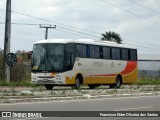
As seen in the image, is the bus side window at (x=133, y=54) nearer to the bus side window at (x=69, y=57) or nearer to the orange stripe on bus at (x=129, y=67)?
the orange stripe on bus at (x=129, y=67)

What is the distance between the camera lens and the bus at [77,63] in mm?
32594

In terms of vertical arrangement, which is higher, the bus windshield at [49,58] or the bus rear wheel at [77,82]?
the bus windshield at [49,58]

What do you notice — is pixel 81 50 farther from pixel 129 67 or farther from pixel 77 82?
pixel 129 67

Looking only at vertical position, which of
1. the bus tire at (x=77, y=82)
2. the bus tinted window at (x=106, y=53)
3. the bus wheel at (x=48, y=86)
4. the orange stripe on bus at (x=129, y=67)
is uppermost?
the bus tinted window at (x=106, y=53)

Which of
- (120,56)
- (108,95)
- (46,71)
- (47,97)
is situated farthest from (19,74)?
(47,97)

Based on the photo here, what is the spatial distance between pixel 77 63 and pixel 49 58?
2.22 m

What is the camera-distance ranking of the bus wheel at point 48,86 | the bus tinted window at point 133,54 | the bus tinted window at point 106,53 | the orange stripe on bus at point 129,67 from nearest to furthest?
the bus wheel at point 48,86 → the bus tinted window at point 106,53 → the orange stripe on bus at point 129,67 → the bus tinted window at point 133,54

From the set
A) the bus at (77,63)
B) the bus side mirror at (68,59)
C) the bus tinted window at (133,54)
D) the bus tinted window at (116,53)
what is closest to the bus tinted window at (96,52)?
the bus at (77,63)

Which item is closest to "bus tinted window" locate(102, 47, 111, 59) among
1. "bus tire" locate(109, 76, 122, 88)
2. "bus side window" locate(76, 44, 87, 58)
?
"bus tire" locate(109, 76, 122, 88)

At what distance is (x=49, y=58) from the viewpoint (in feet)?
107

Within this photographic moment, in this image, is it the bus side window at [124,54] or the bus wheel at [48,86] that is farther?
the bus side window at [124,54]

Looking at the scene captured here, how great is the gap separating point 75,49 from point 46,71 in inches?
108

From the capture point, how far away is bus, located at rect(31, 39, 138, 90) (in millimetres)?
32594

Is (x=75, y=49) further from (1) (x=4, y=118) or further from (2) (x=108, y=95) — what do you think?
(1) (x=4, y=118)
